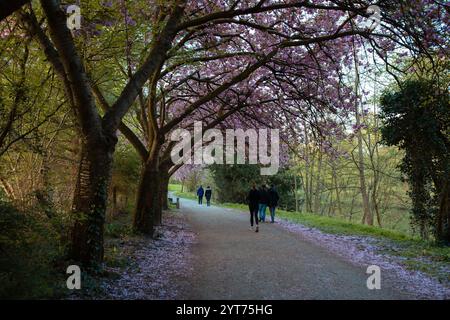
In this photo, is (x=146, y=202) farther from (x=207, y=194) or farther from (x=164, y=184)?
(x=207, y=194)

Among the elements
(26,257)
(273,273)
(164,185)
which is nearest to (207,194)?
(164,185)

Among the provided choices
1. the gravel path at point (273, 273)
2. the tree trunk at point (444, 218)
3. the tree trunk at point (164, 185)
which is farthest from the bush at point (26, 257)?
the tree trunk at point (164, 185)

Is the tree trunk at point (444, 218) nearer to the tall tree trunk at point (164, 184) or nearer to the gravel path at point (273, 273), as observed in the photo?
the gravel path at point (273, 273)

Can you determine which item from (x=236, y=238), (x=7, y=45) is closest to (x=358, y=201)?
(x=236, y=238)

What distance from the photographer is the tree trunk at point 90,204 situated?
23.2ft

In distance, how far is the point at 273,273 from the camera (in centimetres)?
805

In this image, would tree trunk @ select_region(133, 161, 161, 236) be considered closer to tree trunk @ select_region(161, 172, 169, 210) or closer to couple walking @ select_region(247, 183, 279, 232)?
couple walking @ select_region(247, 183, 279, 232)

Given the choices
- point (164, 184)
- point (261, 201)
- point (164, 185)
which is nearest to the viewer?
point (261, 201)

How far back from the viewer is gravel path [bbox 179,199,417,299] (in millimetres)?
6504

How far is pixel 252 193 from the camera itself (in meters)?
14.2

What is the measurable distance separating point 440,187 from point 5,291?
484 inches

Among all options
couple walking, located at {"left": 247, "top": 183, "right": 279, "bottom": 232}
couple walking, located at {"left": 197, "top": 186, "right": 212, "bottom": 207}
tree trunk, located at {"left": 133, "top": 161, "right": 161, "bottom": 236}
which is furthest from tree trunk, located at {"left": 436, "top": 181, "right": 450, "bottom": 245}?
couple walking, located at {"left": 197, "top": 186, "right": 212, "bottom": 207}

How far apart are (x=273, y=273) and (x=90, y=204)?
4.01 metres
